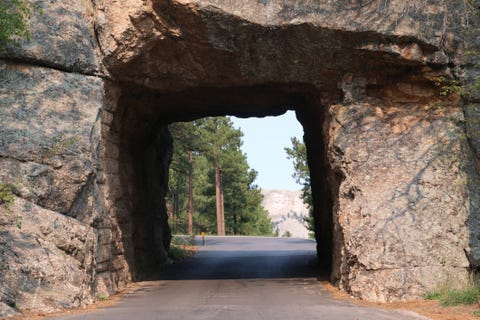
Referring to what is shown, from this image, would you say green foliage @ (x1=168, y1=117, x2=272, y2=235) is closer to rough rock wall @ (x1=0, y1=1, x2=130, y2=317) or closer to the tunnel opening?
the tunnel opening

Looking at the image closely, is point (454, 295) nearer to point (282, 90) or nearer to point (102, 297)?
point (102, 297)

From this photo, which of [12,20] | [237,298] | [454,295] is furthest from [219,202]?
[454,295]

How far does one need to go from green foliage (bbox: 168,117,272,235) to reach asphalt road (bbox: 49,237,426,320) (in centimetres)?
3617

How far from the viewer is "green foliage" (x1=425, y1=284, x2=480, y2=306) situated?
11867mm

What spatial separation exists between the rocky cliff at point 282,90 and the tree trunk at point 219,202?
37.4m

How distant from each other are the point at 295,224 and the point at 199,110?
135160 mm

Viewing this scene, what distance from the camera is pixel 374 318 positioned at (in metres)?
9.96

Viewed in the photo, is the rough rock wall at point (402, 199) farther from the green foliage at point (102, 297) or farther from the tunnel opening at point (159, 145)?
the green foliage at point (102, 297)

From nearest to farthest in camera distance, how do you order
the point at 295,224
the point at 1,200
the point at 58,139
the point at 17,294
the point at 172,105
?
the point at 17,294
the point at 1,200
the point at 58,139
the point at 172,105
the point at 295,224

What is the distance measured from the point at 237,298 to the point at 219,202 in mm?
42675

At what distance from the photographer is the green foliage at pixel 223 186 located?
58.0 metres

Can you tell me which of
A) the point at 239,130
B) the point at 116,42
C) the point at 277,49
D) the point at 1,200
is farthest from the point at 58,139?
the point at 239,130

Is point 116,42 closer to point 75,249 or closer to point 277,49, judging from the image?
point 277,49

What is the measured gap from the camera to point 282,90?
17.4m
